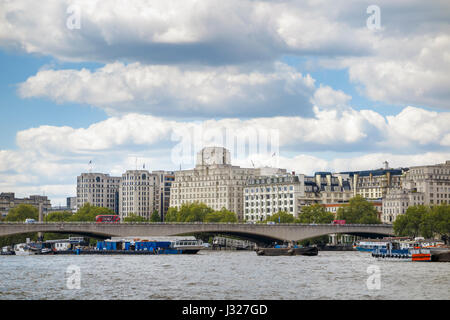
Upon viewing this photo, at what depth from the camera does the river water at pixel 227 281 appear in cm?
6756

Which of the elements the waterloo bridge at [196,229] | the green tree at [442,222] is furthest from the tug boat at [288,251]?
the green tree at [442,222]

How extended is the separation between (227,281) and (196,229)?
8232 cm

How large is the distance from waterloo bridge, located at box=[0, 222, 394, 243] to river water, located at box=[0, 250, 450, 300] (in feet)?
139

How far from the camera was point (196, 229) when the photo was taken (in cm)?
16162

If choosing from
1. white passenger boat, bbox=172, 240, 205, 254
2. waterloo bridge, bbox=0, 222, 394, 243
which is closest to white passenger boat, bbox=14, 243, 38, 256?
waterloo bridge, bbox=0, 222, 394, 243

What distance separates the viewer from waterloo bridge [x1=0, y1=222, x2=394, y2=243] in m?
151

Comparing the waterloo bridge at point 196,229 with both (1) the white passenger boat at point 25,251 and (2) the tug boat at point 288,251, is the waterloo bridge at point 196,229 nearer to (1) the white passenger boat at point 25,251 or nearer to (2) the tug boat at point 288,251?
(1) the white passenger boat at point 25,251

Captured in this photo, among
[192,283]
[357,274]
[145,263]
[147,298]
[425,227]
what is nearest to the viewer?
[147,298]

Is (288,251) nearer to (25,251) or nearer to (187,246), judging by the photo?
(187,246)

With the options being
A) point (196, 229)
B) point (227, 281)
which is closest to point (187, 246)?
point (196, 229)

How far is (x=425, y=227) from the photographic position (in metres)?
171
